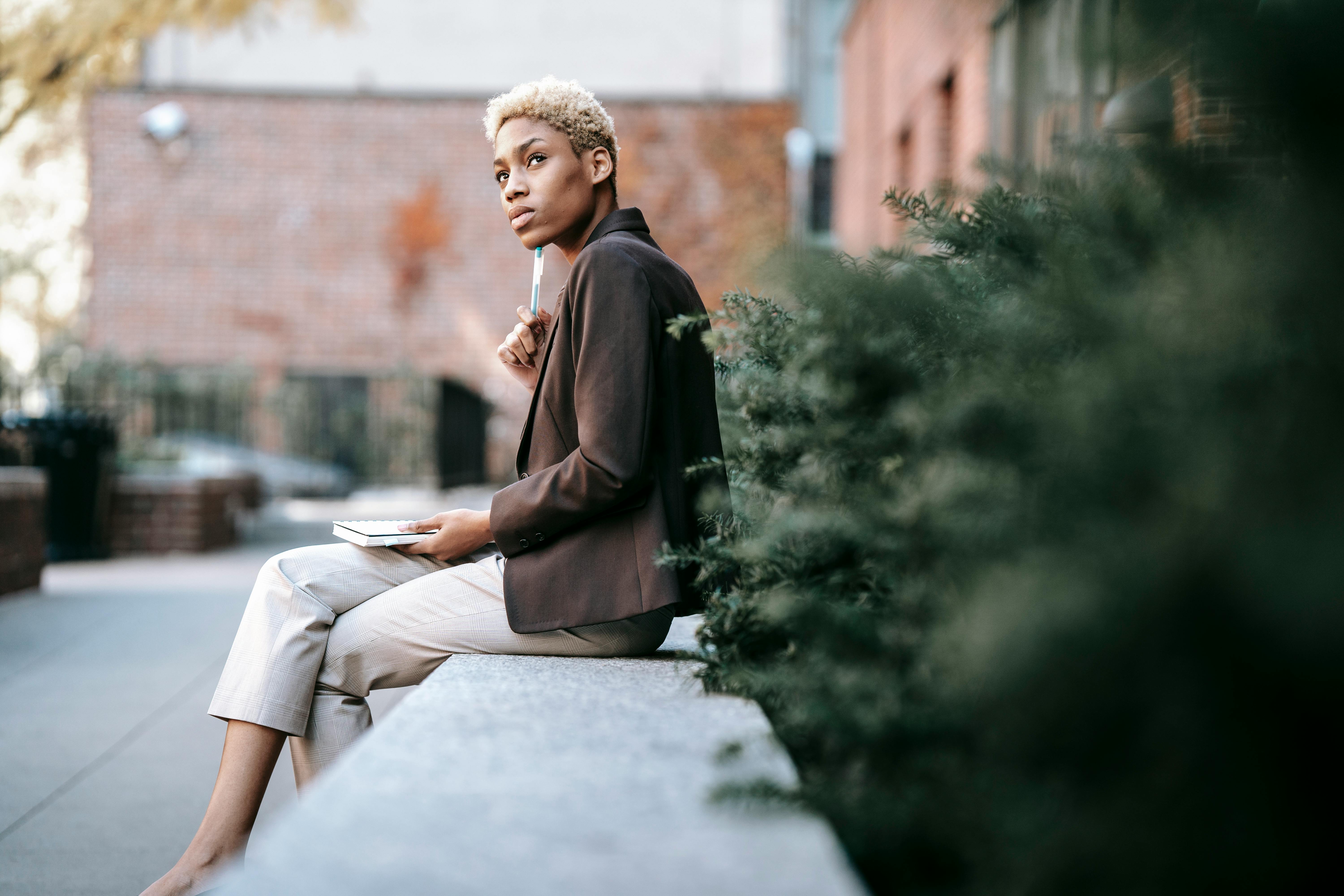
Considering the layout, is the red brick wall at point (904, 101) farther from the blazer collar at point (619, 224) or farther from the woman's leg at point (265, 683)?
the woman's leg at point (265, 683)

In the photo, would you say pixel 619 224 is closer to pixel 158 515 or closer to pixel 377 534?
pixel 377 534

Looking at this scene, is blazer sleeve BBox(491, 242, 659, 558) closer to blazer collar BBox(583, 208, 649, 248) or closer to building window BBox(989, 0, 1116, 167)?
blazer collar BBox(583, 208, 649, 248)

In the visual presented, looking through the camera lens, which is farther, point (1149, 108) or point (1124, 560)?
point (1149, 108)

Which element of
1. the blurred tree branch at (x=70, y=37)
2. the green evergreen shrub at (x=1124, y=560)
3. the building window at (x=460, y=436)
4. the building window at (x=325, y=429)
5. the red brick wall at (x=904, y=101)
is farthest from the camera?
the building window at (x=325, y=429)

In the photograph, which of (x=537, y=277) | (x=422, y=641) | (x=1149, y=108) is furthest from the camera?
(x=537, y=277)

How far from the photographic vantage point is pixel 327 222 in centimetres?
1875

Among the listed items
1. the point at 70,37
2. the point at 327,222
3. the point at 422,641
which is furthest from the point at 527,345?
the point at 327,222

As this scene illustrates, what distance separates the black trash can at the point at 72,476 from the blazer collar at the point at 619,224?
7786mm

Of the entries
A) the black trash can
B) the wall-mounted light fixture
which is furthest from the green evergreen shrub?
the black trash can

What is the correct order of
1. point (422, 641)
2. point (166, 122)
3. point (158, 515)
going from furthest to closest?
point (166, 122)
point (158, 515)
point (422, 641)

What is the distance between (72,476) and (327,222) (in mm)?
10634

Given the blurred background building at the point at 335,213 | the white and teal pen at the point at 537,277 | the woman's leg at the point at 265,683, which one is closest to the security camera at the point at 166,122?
the blurred background building at the point at 335,213

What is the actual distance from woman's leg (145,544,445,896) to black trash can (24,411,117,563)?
7.48 metres

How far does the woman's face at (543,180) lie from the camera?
8.83 ft
